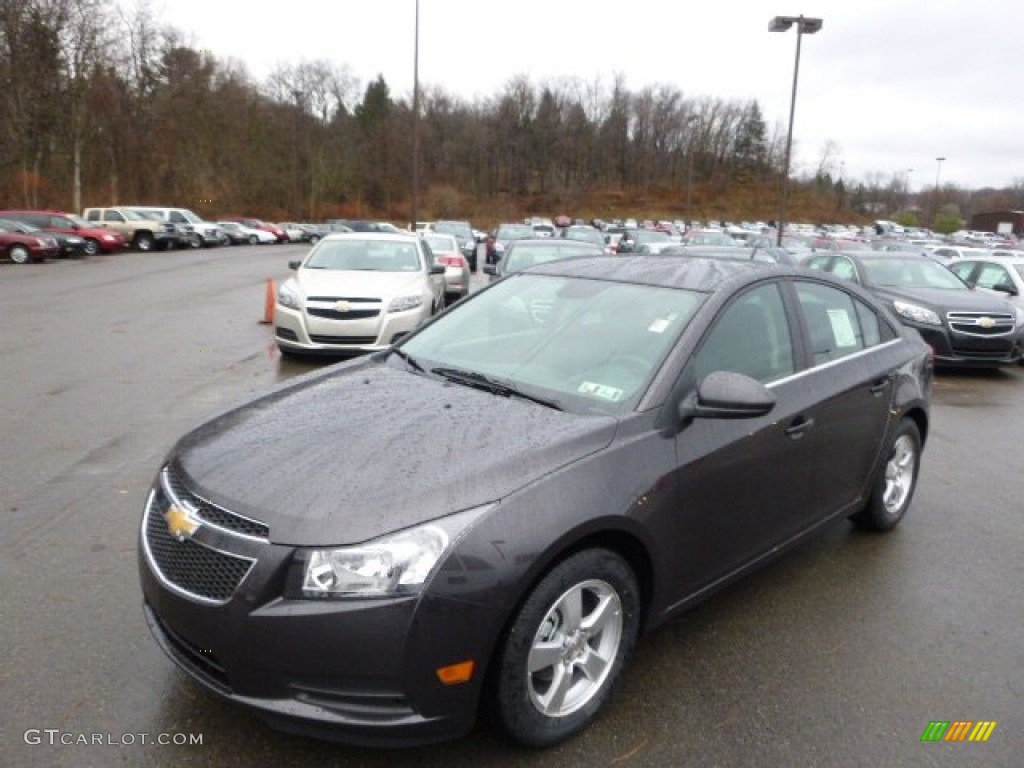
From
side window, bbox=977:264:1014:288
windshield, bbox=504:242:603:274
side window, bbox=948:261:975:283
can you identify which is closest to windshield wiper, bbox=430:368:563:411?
windshield, bbox=504:242:603:274

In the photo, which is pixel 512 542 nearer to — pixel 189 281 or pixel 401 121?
pixel 189 281

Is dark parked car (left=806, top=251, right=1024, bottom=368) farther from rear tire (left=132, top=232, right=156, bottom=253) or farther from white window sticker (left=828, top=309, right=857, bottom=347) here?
rear tire (left=132, top=232, right=156, bottom=253)

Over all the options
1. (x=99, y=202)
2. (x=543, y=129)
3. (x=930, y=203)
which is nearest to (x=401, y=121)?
(x=543, y=129)

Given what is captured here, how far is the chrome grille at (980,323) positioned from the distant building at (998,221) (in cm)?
7423

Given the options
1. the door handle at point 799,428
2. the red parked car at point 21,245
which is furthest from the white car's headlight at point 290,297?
the red parked car at point 21,245

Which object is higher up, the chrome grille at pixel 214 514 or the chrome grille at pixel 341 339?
the chrome grille at pixel 214 514

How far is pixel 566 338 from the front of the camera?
3398mm

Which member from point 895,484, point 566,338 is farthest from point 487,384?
point 895,484

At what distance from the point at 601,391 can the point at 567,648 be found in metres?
1.00

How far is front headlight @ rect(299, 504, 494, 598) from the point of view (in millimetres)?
2168

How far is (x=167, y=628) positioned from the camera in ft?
8.23

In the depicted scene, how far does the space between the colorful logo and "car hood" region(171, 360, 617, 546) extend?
161cm

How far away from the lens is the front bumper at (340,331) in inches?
344

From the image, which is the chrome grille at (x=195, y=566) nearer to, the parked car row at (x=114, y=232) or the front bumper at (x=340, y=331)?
the front bumper at (x=340, y=331)
